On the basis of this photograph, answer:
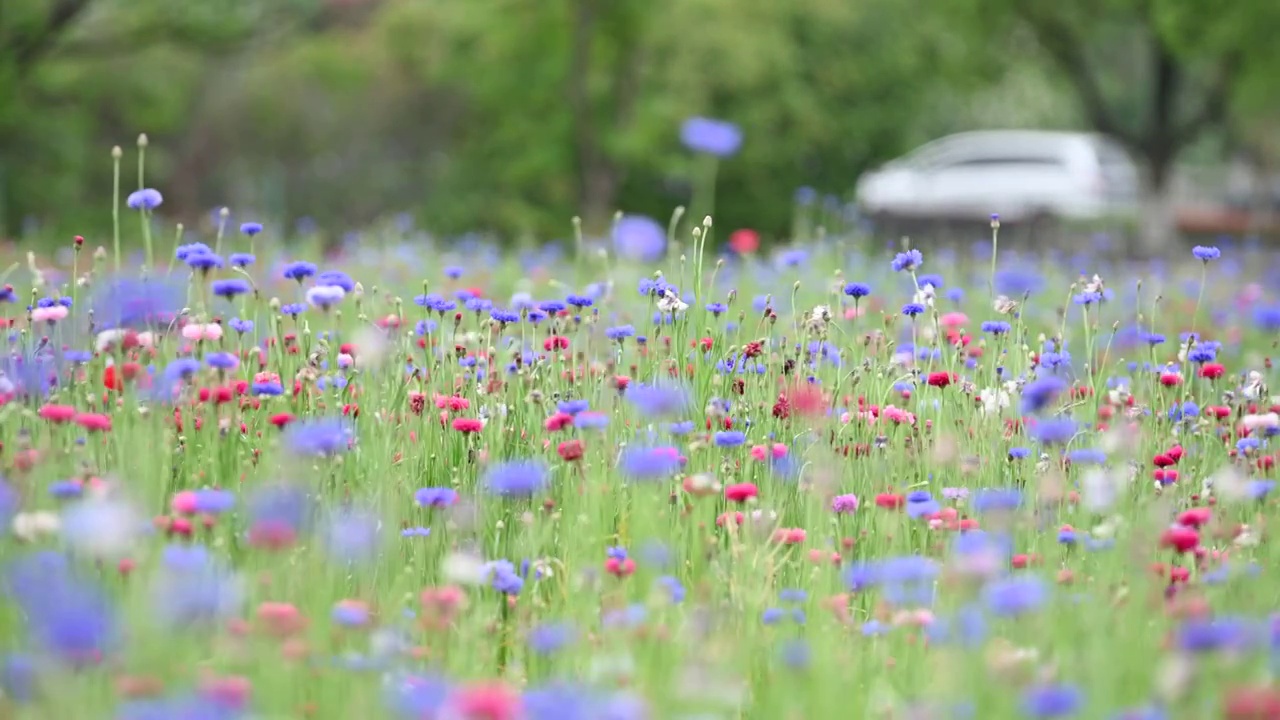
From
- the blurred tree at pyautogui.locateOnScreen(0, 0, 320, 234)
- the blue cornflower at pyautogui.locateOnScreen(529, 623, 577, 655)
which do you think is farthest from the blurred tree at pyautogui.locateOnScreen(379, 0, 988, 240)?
the blue cornflower at pyautogui.locateOnScreen(529, 623, 577, 655)

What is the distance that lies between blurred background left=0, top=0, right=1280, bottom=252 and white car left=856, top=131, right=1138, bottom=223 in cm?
77

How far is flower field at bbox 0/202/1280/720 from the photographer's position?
2.35 metres

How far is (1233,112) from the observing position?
24641 millimetres

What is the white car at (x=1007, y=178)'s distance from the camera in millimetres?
24266

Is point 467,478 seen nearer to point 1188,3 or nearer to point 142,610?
point 142,610

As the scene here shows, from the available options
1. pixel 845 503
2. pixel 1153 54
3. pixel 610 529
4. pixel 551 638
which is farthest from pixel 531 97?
pixel 551 638

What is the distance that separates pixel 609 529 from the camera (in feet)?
11.6

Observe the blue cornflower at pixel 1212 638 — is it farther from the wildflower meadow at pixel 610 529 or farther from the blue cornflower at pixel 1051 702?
the blue cornflower at pixel 1051 702

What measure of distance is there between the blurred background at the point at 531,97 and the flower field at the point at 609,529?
12234 millimetres

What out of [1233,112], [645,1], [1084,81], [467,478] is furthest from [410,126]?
[467,478]

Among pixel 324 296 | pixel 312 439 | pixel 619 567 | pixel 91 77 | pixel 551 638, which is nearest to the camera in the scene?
pixel 551 638

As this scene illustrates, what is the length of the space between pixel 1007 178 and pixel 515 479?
23280 mm

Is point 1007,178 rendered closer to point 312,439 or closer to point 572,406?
point 572,406

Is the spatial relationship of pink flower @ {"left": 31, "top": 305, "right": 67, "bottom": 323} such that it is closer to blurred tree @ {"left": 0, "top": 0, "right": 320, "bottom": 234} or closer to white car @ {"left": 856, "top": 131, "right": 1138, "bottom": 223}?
blurred tree @ {"left": 0, "top": 0, "right": 320, "bottom": 234}
